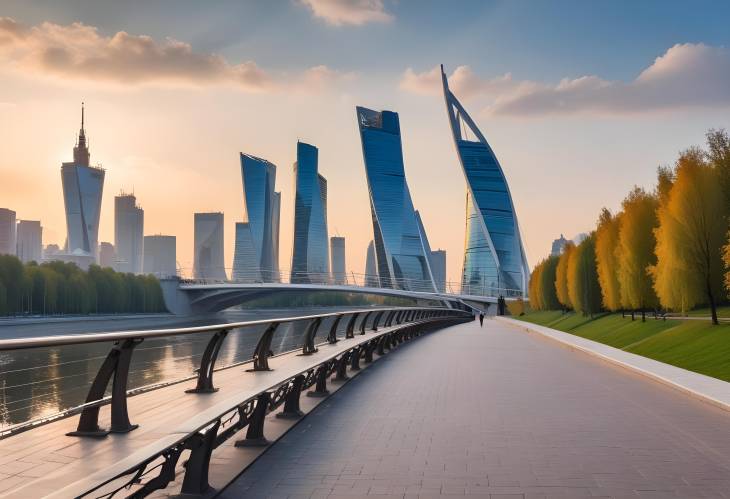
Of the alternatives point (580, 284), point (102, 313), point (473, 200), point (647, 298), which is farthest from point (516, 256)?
point (647, 298)

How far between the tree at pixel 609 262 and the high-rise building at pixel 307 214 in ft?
433

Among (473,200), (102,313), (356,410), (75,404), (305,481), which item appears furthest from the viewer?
(473,200)

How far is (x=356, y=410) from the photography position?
1155 centimetres

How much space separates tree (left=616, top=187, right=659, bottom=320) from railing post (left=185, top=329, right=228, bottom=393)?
112 ft

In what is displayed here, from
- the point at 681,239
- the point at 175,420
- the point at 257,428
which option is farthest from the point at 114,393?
the point at 681,239

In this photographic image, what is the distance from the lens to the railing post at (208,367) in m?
8.05

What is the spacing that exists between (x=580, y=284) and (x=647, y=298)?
14797 millimetres

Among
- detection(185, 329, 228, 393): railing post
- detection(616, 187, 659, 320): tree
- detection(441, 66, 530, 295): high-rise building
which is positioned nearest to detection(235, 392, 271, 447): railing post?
detection(185, 329, 228, 393): railing post

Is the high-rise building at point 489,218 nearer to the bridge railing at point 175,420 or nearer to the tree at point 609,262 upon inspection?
the tree at point 609,262

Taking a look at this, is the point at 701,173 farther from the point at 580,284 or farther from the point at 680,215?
the point at 580,284

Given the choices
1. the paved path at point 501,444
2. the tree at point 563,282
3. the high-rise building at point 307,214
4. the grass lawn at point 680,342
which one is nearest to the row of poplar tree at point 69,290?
the tree at point 563,282

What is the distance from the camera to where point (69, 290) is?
9081 centimetres

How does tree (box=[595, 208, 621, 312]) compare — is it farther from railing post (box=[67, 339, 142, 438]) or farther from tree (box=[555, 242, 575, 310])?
railing post (box=[67, 339, 142, 438])

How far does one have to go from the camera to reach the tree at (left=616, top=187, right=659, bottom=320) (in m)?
39.3
